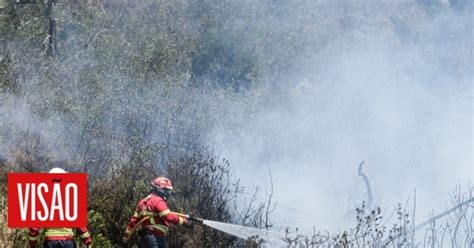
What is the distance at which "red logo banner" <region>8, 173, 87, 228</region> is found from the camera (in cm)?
941

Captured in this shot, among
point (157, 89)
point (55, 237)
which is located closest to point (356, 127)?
point (157, 89)

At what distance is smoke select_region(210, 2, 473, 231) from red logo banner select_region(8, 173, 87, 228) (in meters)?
6.23

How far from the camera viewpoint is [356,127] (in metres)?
24.3

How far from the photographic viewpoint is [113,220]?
40.5 ft

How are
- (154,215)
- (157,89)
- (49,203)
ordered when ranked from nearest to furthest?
(49,203)
(154,215)
(157,89)

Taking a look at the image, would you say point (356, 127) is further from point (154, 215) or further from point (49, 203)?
point (49, 203)

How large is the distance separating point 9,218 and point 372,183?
1203 cm

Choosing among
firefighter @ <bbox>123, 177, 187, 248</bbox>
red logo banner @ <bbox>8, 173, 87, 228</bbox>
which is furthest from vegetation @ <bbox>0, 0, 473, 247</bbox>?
red logo banner @ <bbox>8, 173, 87, 228</bbox>

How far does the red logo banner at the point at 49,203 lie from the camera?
9414 mm

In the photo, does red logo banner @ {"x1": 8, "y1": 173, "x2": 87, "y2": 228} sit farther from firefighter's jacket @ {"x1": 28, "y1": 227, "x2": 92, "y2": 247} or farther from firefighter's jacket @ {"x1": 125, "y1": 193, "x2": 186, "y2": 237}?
firefighter's jacket @ {"x1": 125, "y1": 193, "x2": 186, "y2": 237}

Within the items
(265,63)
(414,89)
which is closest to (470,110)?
(414,89)

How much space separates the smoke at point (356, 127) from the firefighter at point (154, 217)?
16.5ft

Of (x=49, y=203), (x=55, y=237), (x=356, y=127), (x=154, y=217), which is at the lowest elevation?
(x=55, y=237)

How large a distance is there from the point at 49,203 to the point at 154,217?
161 cm
